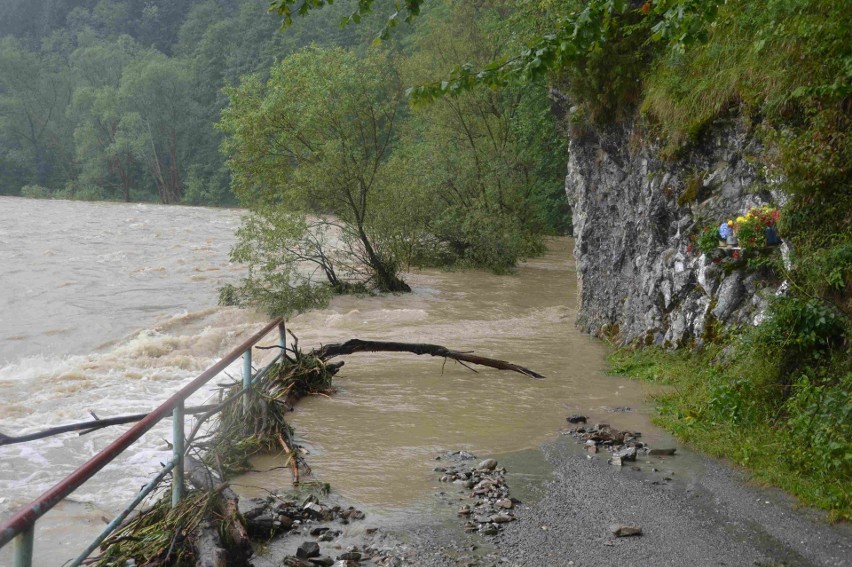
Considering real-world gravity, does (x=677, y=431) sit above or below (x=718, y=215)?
below

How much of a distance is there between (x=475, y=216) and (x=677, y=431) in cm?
1860

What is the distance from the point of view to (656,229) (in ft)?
35.0

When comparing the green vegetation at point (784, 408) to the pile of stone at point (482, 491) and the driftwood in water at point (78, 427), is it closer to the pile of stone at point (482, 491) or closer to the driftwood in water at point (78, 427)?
the pile of stone at point (482, 491)

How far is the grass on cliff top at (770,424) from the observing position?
5371mm

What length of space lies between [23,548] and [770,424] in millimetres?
5972

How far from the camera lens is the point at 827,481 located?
212 inches

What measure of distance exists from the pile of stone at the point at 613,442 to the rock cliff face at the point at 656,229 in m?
2.02

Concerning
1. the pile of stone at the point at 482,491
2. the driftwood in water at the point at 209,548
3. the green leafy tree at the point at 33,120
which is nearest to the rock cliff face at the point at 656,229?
the pile of stone at the point at 482,491

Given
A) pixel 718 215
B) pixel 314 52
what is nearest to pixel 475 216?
pixel 314 52

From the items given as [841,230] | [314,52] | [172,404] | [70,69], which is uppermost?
[70,69]

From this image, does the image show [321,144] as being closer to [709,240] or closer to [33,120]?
[709,240]

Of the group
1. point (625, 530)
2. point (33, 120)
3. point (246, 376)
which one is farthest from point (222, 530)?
point (33, 120)

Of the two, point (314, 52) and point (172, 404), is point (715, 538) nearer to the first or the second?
point (172, 404)

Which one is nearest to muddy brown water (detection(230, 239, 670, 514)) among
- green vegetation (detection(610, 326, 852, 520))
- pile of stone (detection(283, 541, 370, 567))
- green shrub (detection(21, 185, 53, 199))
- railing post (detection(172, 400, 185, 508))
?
green vegetation (detection(610, 326, 852, 520))
